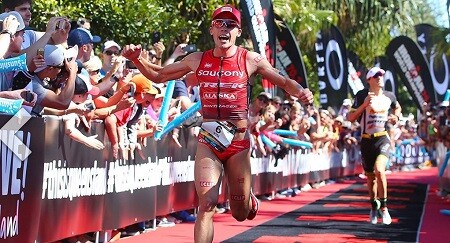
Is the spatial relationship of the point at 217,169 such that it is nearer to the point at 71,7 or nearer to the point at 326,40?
the point at 71,7

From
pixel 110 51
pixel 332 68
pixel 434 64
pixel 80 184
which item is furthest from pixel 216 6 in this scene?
pixel 80 184

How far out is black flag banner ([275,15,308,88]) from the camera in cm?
2559

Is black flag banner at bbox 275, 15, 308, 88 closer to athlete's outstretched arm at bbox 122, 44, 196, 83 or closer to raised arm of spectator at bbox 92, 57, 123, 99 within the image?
raised arm of spectator at bbox 92, 57, 123, 99

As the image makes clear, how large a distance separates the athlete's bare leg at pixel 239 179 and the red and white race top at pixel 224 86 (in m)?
0.38

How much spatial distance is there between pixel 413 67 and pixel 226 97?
24872 millimetres

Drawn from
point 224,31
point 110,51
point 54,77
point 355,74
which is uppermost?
point 355,74

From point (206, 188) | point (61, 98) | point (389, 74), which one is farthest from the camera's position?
point (389, 74)

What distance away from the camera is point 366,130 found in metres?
16.3

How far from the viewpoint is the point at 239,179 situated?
1005 centimetres

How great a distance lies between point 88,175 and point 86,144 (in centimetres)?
69

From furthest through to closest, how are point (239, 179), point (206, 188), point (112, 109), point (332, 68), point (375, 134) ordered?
point (332, 68) < point (375, 134) < point (112, 109) < point (239, 179) < point (206, 188)

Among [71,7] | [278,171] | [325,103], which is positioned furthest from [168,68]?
[325,103]

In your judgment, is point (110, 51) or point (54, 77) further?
point (110, 51)

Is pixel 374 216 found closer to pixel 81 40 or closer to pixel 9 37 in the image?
pixel 81 40
